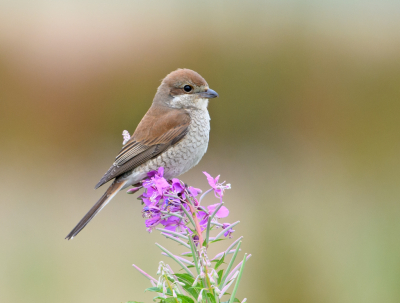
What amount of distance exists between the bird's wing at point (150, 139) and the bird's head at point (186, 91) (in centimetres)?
8

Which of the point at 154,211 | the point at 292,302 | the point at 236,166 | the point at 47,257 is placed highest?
the point at 236,166

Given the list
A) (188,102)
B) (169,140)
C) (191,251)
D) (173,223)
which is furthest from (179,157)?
(191,251)

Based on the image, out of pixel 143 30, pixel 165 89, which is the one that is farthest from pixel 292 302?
pixel 143 30

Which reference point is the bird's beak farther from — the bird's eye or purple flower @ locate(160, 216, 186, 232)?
purple flower @ locate(160, 216, 186, 232)

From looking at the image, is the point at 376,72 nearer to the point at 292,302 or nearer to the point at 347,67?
the point at 347,67

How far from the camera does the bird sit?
78.5 inches

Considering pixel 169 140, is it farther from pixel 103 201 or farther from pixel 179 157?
pixel 103 201

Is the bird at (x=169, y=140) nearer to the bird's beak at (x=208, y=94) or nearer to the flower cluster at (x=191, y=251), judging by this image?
the bird's beak at (x=208, y=94)

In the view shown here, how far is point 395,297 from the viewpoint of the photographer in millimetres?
2939

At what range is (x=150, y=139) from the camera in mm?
2084

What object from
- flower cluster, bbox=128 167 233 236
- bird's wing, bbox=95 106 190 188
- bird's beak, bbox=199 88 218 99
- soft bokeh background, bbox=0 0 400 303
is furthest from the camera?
soft bokeh background, bbox=0 0 400 303

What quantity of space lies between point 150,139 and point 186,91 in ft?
1.32

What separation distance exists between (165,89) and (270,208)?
2270mm

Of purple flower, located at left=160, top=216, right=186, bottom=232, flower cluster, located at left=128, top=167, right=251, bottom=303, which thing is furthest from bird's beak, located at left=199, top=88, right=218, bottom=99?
purple flower, located at left=160, top=216, right=186, bottom=232
